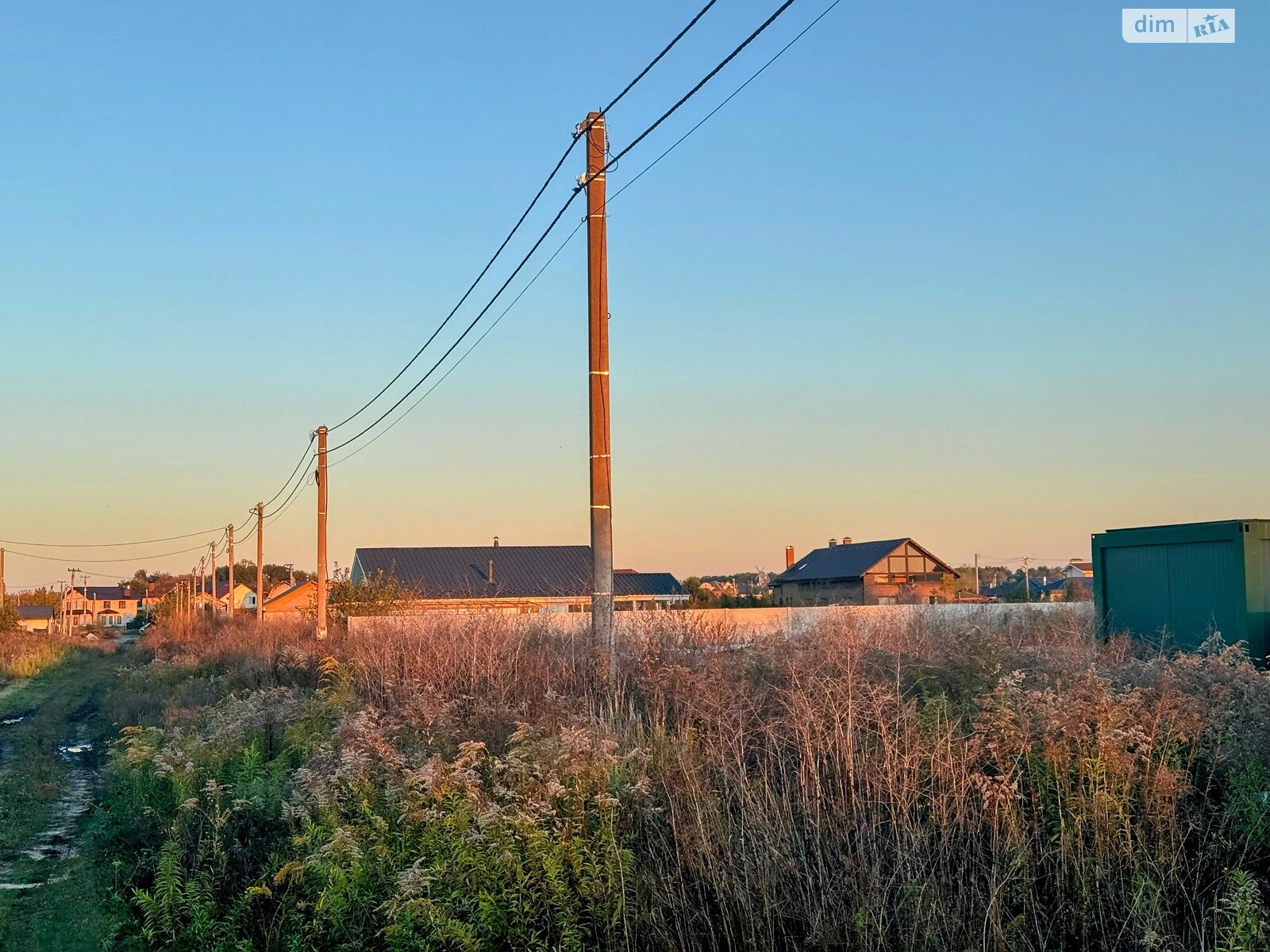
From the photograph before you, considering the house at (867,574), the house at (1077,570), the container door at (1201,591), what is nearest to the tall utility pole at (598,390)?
the container door at (1201,591)

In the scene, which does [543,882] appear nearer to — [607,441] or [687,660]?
[687,660]

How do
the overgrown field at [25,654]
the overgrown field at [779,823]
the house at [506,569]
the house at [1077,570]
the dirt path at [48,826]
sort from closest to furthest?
the overgrown field at [779,823]
the dirt path at [48,826]
the overgrown field at [25,654]
the house at [506,569]
the house at [1077,570]

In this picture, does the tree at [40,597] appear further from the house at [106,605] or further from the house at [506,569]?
the house at [506,569]

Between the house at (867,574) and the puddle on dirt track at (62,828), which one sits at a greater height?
the house at (867,574)

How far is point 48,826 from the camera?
1128cm

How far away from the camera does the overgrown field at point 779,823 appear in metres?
5.48

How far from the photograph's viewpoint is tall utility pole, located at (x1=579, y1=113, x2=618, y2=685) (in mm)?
11070

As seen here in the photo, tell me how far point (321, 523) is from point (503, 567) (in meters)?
29.8

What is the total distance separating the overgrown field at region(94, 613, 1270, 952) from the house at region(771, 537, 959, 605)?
46.5 metres

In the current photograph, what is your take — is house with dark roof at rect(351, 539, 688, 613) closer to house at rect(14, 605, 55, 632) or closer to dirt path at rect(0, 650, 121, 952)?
dirt path at rect(0, 650, 121, 952)

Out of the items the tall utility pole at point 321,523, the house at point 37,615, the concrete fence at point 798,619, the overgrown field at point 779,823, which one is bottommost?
the house at point 37,615

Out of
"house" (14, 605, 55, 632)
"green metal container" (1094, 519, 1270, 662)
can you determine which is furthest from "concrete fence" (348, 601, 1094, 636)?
"house" (14, 605, 55, 632)

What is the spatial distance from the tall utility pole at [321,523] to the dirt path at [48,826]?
5.17 metres

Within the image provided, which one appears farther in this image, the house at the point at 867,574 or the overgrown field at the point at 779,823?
the house at the point at 867,574
